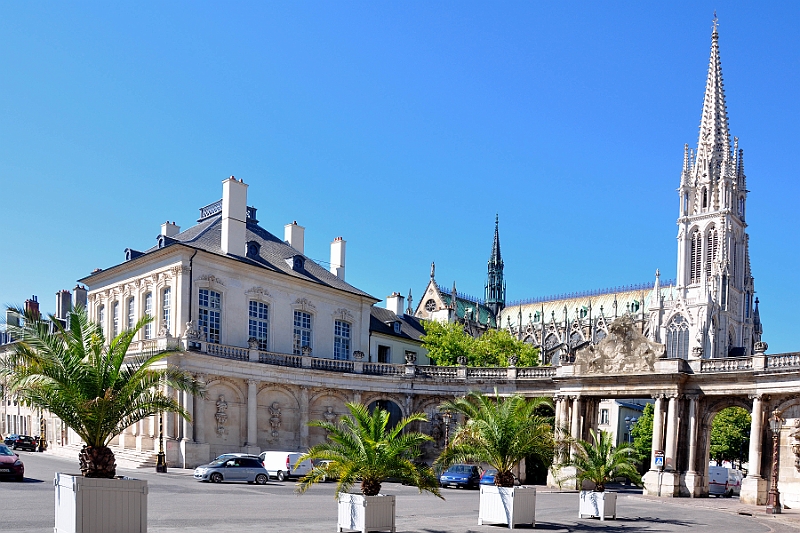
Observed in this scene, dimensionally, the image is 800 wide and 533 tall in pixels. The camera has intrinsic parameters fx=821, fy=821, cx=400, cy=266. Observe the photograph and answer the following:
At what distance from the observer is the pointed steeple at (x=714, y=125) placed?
395 feet

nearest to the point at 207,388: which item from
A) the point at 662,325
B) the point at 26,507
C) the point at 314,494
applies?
the point at 314,494

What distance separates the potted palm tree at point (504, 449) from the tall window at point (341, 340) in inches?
1308

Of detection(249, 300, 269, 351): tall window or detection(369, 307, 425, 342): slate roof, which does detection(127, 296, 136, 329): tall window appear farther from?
detection(369, 307, 425, 342): slate roof

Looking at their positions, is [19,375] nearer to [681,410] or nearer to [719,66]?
[681,410]

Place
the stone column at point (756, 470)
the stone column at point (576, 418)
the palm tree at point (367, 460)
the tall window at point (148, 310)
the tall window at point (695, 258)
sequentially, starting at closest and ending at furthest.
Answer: the palm tree at point (367, 460) < the stone column at point (756, 470) < the stone column at point (576, 418) < the tall window at point (148, 310) < the tall window at point (695, 258)

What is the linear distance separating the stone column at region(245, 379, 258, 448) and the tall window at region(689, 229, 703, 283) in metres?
86.3

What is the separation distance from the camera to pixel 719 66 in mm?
121625

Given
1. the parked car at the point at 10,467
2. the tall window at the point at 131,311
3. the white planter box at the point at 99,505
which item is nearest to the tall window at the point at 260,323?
the tall window at the point at 131,311

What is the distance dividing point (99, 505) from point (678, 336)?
4243 inches

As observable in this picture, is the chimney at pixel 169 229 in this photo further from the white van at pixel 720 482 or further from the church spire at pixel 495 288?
the church spire at pixel 495 288

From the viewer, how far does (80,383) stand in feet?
59.0

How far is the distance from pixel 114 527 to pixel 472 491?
28.3 meters

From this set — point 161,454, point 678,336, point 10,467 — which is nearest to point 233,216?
point 161,454

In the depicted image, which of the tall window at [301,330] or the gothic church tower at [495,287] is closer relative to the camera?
the tall window at [301,330]
